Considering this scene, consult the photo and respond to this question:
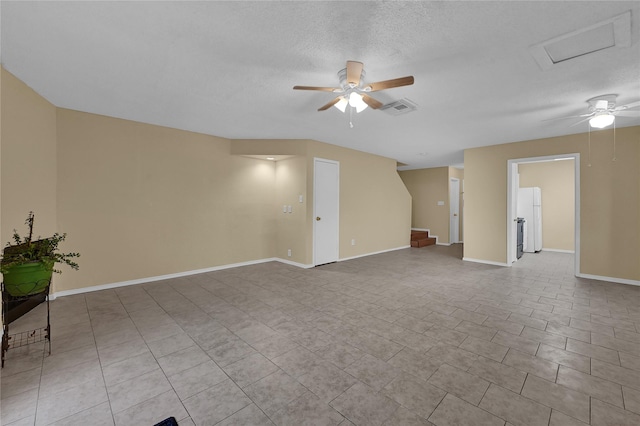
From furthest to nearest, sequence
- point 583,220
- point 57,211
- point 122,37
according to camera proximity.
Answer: point 583,220
point 57,211
point 122,37

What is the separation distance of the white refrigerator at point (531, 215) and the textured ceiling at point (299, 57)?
132 inches

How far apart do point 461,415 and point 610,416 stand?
91 centimetres

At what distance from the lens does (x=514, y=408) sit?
1674mm

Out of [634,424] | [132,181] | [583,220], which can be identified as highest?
[132,181]

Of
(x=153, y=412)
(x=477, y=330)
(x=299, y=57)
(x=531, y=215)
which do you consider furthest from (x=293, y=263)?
(x=531, y=215)

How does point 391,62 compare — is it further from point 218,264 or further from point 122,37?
point 218,264

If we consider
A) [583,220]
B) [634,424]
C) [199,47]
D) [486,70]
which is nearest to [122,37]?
[199,47]

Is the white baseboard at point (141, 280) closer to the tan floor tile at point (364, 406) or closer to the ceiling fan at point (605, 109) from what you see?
the tan floor tile at point (364, 406)

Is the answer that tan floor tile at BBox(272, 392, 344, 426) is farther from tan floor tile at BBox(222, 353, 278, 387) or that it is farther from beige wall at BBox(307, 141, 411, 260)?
beige wall at BBox(307, 141, 411, 260)

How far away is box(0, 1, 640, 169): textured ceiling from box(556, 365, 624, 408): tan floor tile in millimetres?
2609

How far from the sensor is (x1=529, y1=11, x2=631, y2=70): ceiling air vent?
6.29ft

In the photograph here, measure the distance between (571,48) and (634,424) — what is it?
273 cm

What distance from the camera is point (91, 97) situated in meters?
3.32

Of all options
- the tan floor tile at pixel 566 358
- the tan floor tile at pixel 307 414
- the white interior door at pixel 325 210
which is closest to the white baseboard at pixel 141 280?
the white interior door at pixel 325 210
